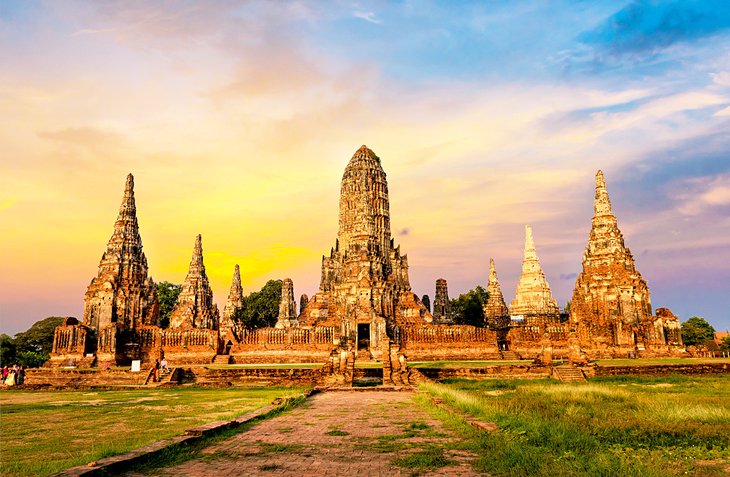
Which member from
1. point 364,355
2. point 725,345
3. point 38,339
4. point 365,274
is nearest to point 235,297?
point 38,339

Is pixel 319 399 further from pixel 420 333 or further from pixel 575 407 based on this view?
pixel 420 333

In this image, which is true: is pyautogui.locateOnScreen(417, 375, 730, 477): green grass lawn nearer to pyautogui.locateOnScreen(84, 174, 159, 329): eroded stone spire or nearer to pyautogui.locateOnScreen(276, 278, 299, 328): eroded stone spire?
pyautogui.locateOnScreen(84, 174, 159, 329): eroded stone spire

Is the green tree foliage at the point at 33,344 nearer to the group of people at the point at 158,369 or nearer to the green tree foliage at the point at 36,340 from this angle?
the green tree foliage at the point at 36,340

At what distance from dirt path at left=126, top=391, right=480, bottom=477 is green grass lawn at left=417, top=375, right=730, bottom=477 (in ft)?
1.91

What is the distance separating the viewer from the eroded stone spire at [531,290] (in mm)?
78812

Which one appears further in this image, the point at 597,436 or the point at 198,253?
the point at 198,253

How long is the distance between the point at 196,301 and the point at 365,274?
59.7ft

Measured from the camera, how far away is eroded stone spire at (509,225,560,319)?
78.8 metres

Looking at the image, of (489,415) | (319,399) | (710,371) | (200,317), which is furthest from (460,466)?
(200,317)

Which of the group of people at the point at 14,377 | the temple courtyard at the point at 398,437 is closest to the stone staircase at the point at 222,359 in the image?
the group of people at the point at 14,377

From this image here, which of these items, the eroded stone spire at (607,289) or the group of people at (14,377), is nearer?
the group of people at (14,377)

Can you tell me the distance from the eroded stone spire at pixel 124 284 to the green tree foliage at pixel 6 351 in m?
20.8

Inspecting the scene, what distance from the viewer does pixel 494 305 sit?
71.0 m

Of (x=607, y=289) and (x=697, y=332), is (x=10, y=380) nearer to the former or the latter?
(x=607, y=289)
